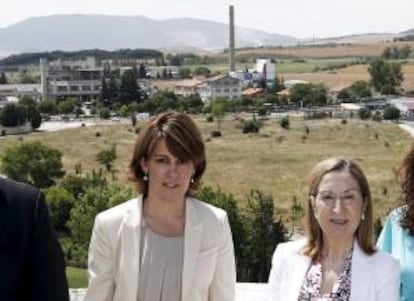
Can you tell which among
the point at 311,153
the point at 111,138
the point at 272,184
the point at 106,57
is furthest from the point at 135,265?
the point at 106,57

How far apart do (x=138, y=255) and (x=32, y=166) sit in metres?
14.7

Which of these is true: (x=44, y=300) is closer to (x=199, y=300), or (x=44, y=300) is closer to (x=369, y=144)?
(x=199, y=300)

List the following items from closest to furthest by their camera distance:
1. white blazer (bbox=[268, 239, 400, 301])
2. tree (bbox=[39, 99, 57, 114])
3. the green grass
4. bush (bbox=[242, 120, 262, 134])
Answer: white blazer (bbox=[268, 239, 400, 301]) < the green grass < bush (bbox=[242, 120, 262, 134]) < tree (bbox=[39, 99, 57, 114])

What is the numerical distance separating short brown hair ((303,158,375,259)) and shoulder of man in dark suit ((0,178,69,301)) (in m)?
0.64

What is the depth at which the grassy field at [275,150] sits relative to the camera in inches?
637

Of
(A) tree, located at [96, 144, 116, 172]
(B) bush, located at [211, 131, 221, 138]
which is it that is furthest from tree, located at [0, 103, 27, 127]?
(A) tree, located at [96, 144, 116, 172]

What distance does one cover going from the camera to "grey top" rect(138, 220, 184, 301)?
1.48 meters

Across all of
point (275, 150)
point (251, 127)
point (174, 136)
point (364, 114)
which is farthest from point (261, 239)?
point (364, 114)

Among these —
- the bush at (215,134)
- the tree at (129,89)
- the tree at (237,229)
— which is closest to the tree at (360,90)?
the tree at (129,89)

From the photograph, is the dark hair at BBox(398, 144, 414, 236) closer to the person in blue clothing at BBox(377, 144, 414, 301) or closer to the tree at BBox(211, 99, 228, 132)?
the person in blue clothing at BBox(377, 144, 414, 301)

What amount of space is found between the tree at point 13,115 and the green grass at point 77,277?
65.7 ft

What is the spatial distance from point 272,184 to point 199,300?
600 inches

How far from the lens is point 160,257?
4.91ft

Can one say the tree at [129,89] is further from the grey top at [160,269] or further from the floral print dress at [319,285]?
the floral print dress at [319,285]
